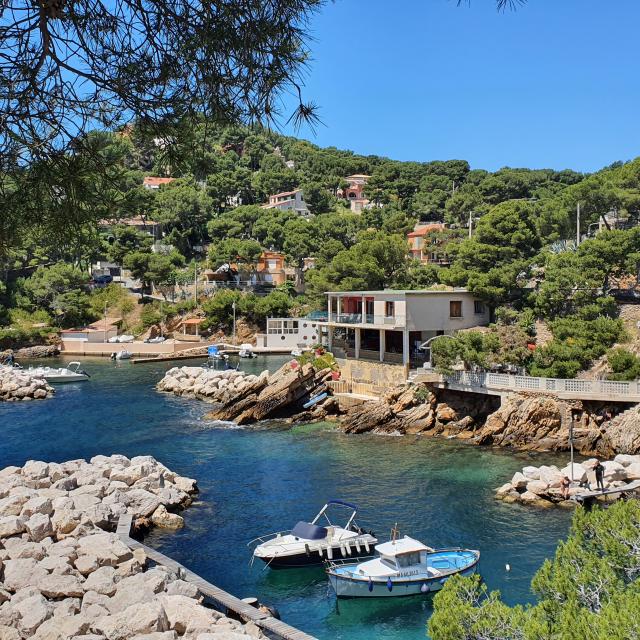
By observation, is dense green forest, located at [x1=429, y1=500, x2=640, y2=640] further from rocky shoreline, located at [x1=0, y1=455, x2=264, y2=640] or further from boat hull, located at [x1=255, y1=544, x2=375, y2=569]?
boat hull, located at [x1=255, y1=544, x2=375, y2=569]

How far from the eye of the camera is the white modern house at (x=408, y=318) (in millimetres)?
35969

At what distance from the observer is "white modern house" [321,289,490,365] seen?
36.0 m

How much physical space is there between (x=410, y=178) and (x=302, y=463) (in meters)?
92.6

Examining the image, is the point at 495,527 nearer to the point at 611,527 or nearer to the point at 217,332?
the point at 611,527

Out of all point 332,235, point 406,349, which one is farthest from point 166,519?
point 332,235

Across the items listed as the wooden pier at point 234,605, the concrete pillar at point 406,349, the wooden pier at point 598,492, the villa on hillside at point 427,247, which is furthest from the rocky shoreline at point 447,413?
the villa on hillside at point 427,247

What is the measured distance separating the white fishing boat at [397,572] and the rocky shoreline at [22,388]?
30.8 m

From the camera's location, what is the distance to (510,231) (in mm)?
39531

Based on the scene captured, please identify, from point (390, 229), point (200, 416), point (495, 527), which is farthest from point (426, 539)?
point (390, 229)

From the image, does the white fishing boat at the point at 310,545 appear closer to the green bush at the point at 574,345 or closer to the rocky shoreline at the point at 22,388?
the green bush at the point at 574,345

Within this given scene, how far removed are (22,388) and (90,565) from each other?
101 feet

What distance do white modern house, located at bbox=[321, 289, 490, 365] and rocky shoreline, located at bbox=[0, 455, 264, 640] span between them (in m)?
16.3

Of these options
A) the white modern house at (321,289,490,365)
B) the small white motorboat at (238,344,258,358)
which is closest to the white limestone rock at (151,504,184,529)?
the white modern house at (321,289,490,365)

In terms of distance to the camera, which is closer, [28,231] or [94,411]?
[28,231]
